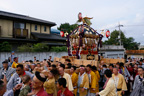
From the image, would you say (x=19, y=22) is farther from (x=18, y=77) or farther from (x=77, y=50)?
(x=18, y=77)

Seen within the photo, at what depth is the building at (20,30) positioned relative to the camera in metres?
16.1

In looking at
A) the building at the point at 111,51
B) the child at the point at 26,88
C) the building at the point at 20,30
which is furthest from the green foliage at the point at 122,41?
the child at the point at 26,88

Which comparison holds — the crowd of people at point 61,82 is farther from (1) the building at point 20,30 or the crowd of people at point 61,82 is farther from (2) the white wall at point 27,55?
(1) the building at point 20,30

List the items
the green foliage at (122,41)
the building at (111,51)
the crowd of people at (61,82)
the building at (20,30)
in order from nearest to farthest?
the crowd of people at (61,82) < the building at (20,30) < the building at (111,51) < the green foliage at (122,41)

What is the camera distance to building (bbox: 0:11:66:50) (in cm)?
1612

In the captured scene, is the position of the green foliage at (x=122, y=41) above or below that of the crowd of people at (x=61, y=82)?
above

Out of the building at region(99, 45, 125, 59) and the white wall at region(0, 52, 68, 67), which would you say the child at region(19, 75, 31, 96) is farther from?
the building at region(99, 45, 125, 59)

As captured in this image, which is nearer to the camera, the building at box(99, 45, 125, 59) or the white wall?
the white wall

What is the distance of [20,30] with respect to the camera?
684 inches

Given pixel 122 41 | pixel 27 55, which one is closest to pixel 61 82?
pixel 27 55

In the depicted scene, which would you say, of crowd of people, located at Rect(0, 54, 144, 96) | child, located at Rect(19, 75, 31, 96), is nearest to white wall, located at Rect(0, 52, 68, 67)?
crowd of people, located at Rect(0, 54, 144, 96)

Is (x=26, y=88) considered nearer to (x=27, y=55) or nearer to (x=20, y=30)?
(x=27, y=55)

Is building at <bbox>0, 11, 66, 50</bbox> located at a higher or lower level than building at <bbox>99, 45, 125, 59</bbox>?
higher

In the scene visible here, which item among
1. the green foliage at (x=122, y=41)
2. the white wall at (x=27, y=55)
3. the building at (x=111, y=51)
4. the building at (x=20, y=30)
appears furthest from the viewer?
the green foliage at (x=122, y=41)
